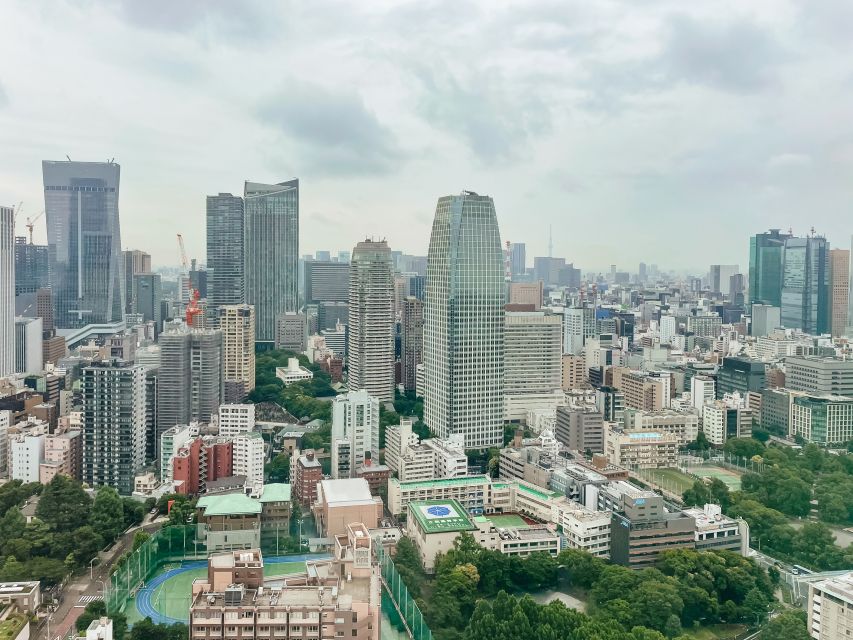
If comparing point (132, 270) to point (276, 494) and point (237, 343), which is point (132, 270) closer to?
point (237, 343)

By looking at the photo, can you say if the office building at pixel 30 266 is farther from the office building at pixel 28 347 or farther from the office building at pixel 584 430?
the office building at pixel 584 430

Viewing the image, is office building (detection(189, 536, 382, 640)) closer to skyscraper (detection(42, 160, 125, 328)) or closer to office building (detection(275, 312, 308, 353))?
office building (detection(275, 312, 308, 353))

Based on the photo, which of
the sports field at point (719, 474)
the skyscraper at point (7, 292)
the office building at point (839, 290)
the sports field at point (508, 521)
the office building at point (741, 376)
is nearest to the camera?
the sports field at point (508, 521)

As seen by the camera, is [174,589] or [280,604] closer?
[280,604]

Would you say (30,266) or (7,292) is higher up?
(30,266)

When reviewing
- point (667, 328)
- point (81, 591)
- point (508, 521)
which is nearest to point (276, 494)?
point (81, 591)

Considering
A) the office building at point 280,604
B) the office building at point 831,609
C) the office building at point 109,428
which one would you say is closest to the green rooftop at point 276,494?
the office building at point 109,428
